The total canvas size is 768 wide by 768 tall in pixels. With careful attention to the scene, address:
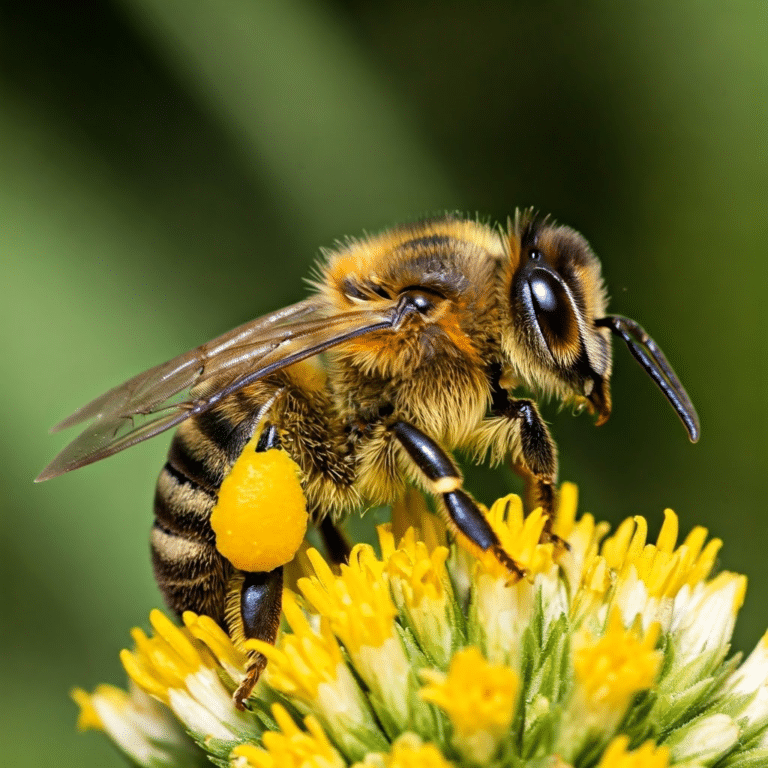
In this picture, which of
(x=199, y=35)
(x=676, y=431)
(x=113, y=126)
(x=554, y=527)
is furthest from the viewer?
(x=113, y=126)

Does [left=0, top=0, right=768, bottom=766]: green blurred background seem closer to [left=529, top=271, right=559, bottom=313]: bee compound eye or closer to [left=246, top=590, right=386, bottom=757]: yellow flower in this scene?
[left=529, top=271, right=559, bottom=313]: bee compound eye

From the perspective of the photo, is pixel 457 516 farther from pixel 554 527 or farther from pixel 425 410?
pixel 554 527

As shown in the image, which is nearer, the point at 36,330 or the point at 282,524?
the point at 282,524

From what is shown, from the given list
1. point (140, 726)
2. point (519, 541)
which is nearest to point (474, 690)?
point (519, 541)

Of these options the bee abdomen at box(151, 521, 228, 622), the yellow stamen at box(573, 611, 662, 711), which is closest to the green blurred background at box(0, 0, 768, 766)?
the bee abdomen at box(151, 521, 228, 622)

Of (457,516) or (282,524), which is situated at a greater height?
(282,524)

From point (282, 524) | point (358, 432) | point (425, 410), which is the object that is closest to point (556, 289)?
point (425, 410)

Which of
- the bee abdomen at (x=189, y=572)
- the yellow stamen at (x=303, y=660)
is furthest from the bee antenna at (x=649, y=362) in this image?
the bee abdomen at (x=189, y=572)

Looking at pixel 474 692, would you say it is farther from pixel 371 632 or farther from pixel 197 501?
pixel 197 501
